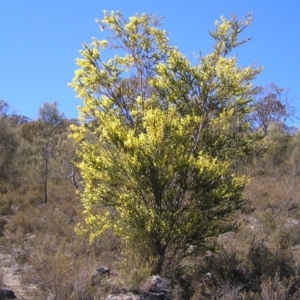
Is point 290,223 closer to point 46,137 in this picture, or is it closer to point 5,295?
point 5,295

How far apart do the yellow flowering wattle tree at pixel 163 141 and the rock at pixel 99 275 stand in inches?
36.5

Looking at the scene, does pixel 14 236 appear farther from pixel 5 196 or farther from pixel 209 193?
pixel 209 193

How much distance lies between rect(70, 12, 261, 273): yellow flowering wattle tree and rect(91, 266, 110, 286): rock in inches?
36.5

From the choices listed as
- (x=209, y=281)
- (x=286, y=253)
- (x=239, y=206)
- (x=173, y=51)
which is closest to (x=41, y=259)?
(x=209, y=281)

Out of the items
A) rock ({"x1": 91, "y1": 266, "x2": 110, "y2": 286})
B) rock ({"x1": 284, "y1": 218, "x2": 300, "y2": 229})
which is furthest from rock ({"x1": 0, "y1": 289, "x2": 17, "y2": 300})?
rock ({"x1": 284, "y1": 218, "x2": 300, "y2": 229})

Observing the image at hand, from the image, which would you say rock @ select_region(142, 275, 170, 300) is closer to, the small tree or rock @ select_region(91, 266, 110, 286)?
rock @ select_region(91, 266, 110, 286)

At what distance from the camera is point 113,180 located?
10.8 m

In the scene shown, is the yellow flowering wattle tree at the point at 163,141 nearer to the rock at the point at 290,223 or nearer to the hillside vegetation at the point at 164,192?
the hillside vegetation at the point at 164,192

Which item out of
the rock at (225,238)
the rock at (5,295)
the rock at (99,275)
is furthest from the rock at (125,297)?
the rock at (225,238)

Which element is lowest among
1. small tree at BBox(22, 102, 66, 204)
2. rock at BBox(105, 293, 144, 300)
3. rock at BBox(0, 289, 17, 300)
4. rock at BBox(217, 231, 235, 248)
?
rock at BBox(0, 289, 17, 300)

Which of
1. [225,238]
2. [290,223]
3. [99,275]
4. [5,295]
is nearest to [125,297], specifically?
[99,275]

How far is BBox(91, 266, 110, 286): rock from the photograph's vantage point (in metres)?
9.37

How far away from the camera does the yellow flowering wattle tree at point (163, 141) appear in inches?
409

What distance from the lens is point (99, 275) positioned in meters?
9.95
